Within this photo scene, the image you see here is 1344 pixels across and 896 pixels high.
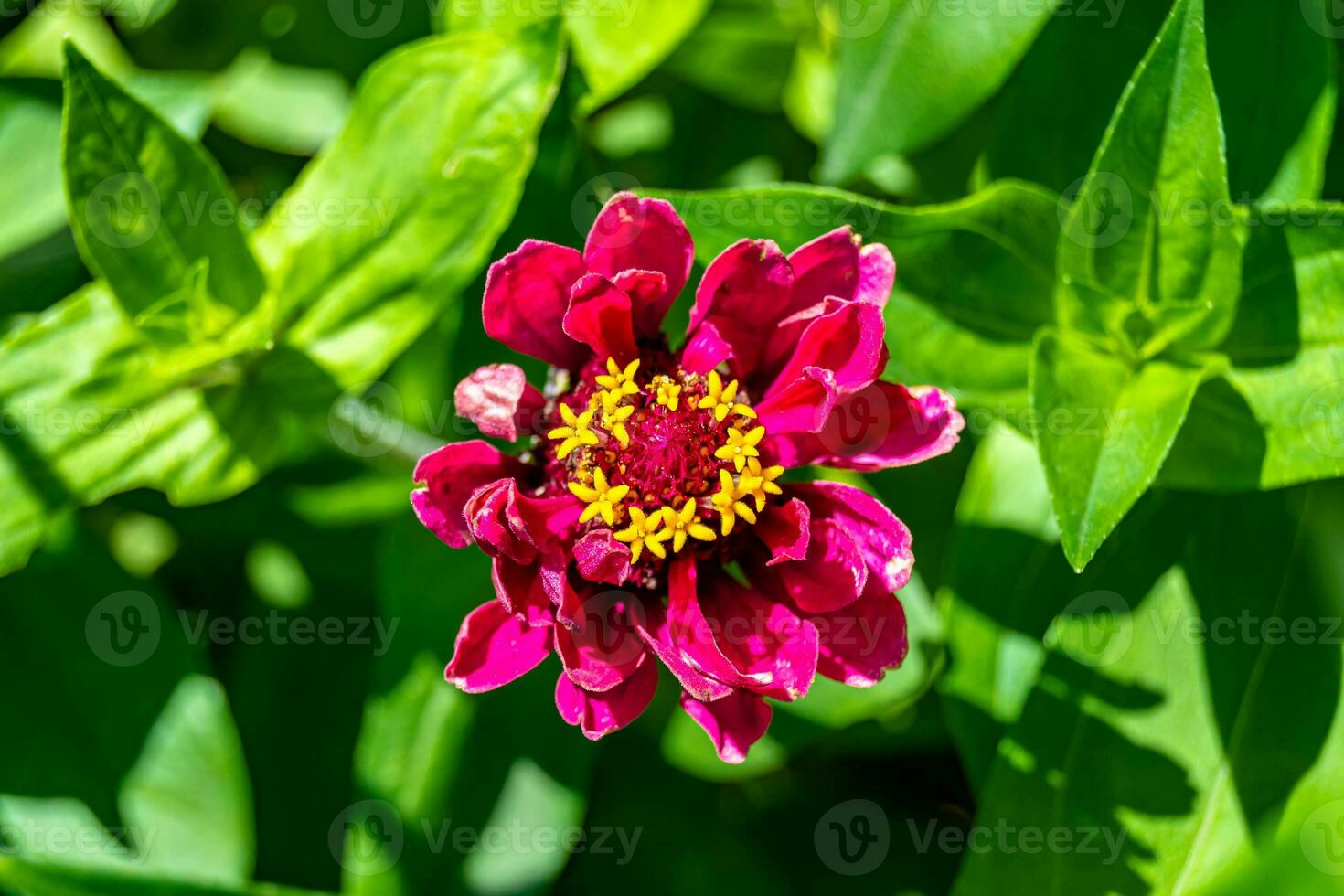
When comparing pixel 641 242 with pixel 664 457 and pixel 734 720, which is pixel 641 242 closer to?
pixel 664 457

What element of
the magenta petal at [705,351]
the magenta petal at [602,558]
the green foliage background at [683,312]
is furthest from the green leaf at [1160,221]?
the magenta petal at [602,558]

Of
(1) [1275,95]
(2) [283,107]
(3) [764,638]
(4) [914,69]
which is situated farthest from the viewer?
(2) [283,107]

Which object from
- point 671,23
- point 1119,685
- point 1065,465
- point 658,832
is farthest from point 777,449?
point 658,832

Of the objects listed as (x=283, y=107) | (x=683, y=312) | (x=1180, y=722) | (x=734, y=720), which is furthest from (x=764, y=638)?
(x=283, y=107)

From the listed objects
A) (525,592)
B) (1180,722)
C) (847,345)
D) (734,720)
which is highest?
(847,345)

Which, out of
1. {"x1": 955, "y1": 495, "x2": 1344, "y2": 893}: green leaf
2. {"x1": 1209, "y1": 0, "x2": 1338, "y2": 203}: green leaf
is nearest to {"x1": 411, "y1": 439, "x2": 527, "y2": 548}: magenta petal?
{"x1": 955, "y1": 495, "x2": 1344, "y2": 893}: green leaf

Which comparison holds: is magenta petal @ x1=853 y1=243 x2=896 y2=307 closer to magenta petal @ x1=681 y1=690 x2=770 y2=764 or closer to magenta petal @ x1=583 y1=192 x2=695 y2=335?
magenta petal @ x1=583 y1=192 x2=695 y2=335
